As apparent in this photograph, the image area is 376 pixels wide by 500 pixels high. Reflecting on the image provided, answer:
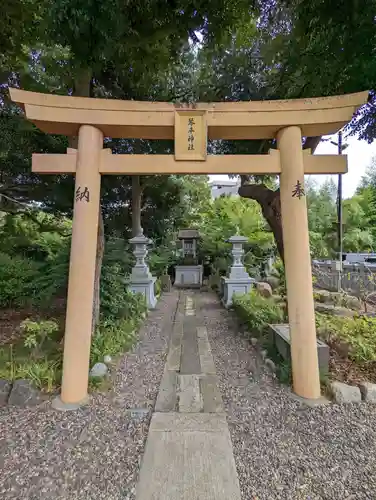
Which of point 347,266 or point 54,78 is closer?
point 54,78

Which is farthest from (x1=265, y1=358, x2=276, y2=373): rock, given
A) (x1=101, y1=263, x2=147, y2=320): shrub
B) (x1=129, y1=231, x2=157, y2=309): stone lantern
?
(x1=129, y1=231, x2=157, y2=309): stone lantern

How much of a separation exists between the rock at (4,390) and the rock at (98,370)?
31.2 inches

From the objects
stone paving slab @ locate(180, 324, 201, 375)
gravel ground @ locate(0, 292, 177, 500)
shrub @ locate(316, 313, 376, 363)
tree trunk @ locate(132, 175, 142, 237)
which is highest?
tree trunk @ locate(132, 175, 142, 237)

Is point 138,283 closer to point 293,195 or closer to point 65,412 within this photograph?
point 65,412

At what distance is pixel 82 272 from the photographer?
108 inches

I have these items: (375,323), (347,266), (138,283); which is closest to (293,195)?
(375,323)

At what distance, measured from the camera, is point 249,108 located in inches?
112

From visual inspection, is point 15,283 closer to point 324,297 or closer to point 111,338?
point 111,338

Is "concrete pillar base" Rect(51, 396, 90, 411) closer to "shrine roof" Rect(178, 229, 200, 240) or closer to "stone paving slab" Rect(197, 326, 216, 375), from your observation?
"stone paving slab" Rect(197, 326, 216, 375)

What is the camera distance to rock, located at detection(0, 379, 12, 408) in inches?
106

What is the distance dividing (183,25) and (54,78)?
3.43 metres

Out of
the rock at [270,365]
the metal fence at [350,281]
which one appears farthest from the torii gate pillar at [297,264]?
the metal fence at [350,281]

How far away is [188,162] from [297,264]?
1549mm

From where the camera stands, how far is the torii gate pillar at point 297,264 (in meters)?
2.76
